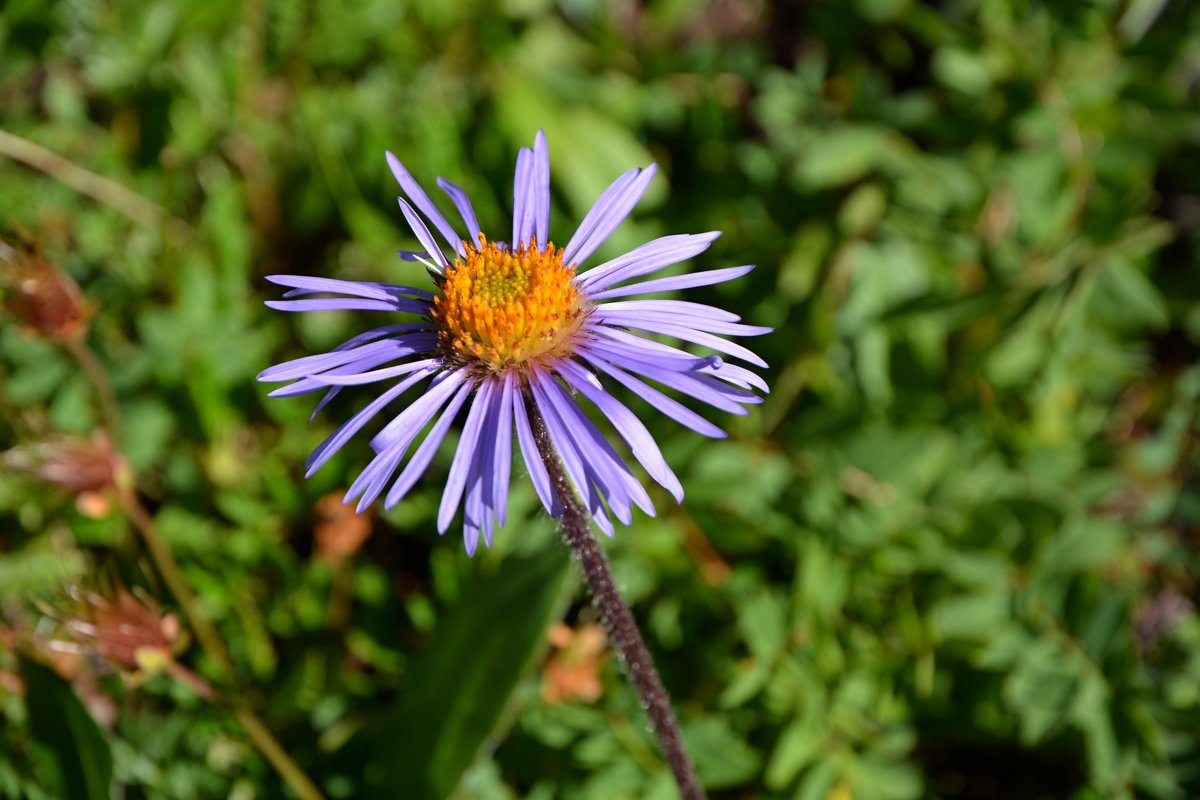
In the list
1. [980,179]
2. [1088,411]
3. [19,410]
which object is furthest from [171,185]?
[1088,411]

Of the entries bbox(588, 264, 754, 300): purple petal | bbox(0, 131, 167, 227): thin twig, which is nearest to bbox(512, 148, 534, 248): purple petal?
bbox(588, 264, 754, 300): purple petal

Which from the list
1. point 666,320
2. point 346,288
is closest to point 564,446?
point 666,320

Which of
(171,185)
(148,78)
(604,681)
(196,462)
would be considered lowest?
(604,681)

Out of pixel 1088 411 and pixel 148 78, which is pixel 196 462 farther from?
pixel 1088 411

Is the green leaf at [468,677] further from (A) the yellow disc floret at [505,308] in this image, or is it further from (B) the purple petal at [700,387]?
(B) the purple petal at [700,387]

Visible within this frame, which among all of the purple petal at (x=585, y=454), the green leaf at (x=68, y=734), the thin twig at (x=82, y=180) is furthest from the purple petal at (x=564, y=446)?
the thin twig at (x=82, y=180)

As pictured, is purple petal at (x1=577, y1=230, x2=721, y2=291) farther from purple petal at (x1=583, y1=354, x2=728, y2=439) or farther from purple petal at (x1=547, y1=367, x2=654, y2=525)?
purple petal at (x1=547, y1=367, x2=654, y2=525)
